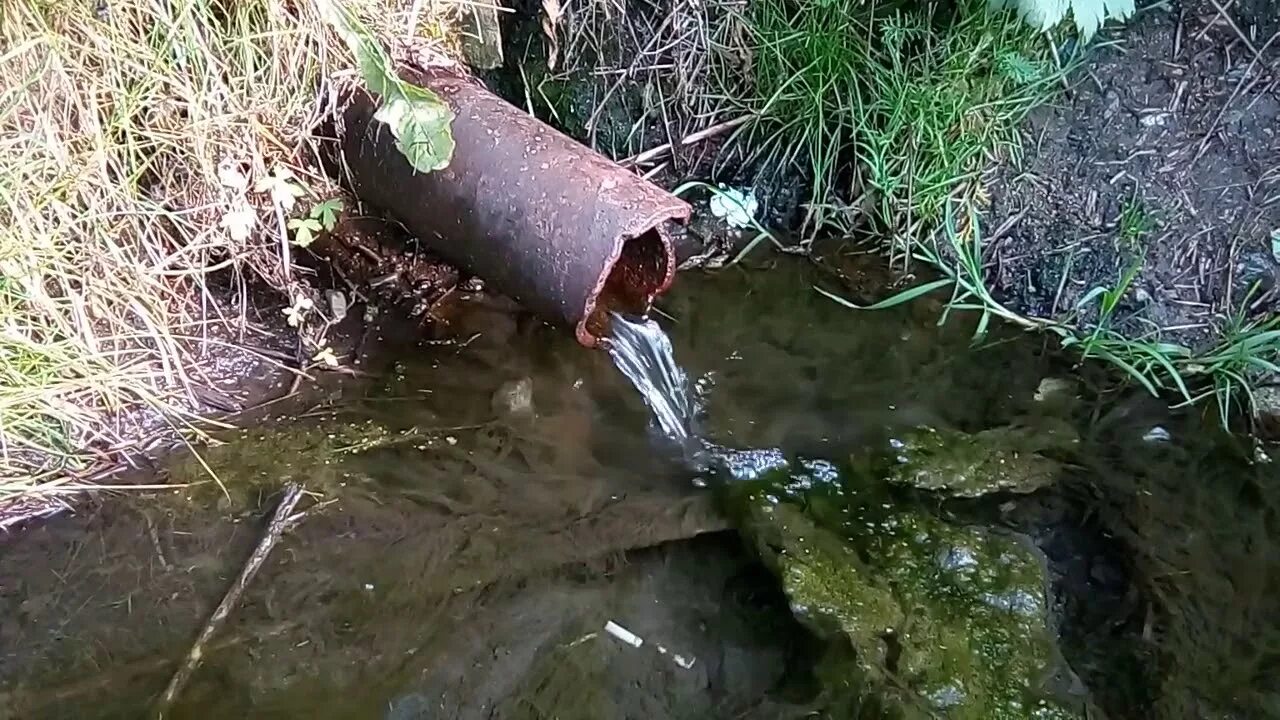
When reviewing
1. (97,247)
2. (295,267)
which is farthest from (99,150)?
(295,267)

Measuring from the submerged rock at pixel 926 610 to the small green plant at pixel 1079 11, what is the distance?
0.96 metres

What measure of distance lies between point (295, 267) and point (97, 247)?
39 centimetres

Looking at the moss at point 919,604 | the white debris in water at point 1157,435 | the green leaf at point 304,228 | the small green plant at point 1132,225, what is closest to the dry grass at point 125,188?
the green leaf at point 304,228

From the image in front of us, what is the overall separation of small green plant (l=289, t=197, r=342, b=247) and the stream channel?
315mm

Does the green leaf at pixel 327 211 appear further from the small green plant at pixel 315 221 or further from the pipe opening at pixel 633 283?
the pipe opening at pixel 633 283

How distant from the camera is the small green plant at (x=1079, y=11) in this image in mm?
1858

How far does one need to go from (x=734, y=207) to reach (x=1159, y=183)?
0.94 m

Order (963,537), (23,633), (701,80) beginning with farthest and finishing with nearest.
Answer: (701,80) < (963,537) < (23,633)

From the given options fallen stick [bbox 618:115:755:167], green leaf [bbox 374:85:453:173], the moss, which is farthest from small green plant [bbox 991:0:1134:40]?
green leaf [bbox 374:85:453:173]

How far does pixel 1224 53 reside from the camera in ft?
6.91

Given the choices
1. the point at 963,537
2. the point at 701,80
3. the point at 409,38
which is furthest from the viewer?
the point at 701,80

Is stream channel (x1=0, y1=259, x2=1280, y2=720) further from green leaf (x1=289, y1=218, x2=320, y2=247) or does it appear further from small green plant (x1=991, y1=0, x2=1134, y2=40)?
small green plant (x1=991, y1=0, x2=1134, y2=40)

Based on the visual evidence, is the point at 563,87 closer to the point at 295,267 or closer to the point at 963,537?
the point at 295,267

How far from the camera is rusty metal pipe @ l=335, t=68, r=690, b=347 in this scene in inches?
70.5
